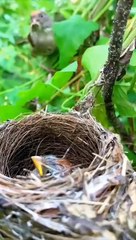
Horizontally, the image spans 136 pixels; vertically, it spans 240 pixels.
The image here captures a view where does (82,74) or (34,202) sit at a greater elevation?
(82,74)

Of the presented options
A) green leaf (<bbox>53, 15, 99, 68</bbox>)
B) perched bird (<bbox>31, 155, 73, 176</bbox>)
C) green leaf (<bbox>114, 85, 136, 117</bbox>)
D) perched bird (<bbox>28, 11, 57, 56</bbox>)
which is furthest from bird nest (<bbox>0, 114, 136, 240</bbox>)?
perched bird (<bbox>28, 11, 57, 56</bbox>)

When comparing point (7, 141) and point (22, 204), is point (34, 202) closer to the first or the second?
point (22, 204)

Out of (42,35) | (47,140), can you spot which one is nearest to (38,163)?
(47,140)

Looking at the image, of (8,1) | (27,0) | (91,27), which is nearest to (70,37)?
(91,27)

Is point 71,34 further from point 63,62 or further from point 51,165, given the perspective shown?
point 51,165

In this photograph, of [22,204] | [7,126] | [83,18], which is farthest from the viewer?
[83,18]
